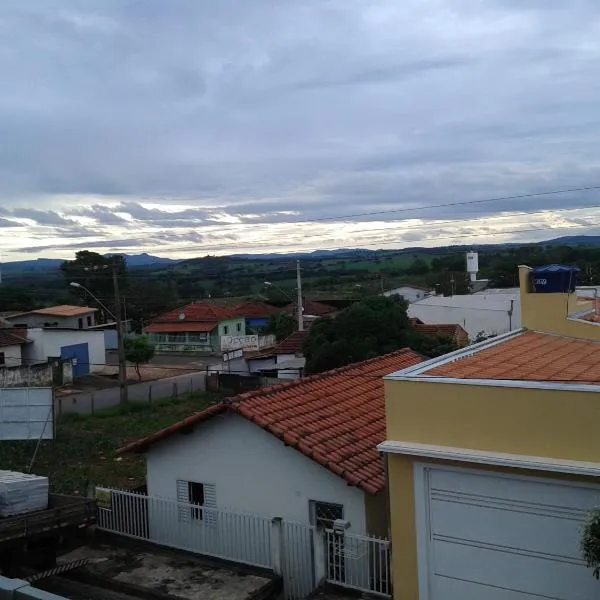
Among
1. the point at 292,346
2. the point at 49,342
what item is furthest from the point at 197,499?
the point at 49,342

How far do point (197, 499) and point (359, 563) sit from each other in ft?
12.7

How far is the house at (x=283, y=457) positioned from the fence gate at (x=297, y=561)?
0.68 meters

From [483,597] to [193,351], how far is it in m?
48.2

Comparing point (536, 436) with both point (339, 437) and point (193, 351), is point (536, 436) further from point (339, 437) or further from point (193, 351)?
point (193, 351)

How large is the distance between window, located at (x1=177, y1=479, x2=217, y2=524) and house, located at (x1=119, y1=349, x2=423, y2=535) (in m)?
0.02

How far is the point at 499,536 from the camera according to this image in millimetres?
7578

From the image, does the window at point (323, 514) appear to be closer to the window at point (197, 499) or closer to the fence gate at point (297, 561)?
the fence gate at point (297, 561)

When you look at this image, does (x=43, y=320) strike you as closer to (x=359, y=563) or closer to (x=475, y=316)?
(x=475, y=316)

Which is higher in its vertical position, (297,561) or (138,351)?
(138,351)

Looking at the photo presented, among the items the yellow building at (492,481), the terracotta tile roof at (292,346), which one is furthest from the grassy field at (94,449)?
the yellow building at (492,481)

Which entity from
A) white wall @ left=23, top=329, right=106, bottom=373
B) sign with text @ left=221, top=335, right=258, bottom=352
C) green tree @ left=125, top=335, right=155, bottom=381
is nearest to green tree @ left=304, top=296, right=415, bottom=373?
green tree @ left=125, top=335, right=155, bottom=381

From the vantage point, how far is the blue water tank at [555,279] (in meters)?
12.8

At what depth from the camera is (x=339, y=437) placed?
1127 centimetres

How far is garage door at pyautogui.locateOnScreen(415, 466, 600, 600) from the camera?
7180 mm
